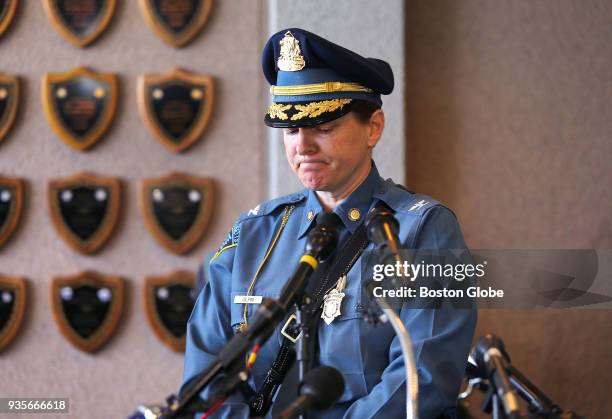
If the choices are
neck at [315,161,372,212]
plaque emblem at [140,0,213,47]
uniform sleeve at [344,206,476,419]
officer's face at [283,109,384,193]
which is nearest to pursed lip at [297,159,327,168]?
officer's face at [283,109,384,193]

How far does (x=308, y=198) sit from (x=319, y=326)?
0.36 meters

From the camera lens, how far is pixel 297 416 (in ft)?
4.13

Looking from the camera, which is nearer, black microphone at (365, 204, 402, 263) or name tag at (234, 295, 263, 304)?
black microphone at (365, 204, 402, 263)

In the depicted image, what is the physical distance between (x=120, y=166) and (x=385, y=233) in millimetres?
2128

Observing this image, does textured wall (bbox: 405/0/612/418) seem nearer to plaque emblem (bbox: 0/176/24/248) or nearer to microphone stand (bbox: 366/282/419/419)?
plaque emblem (bbox: 0/176/24/248)

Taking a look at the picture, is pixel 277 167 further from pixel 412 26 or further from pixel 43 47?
pixel 43 47

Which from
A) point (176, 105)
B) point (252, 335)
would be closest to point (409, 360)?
point (252, 335)

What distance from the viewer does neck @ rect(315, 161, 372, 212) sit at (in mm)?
1916

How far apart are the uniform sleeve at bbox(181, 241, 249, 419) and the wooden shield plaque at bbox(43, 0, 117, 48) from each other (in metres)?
1.60

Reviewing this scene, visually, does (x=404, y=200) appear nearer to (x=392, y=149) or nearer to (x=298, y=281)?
(x=298, y=281)

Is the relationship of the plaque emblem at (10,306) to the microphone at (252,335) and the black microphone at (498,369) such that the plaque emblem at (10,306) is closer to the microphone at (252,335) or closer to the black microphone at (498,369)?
the microphone at (252,335)

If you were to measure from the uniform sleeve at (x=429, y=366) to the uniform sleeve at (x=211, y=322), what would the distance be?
0.31 m

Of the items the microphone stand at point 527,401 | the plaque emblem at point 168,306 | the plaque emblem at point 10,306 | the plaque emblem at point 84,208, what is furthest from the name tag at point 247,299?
the plaque emblem at point 10,306

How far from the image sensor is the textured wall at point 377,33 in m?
3.01
